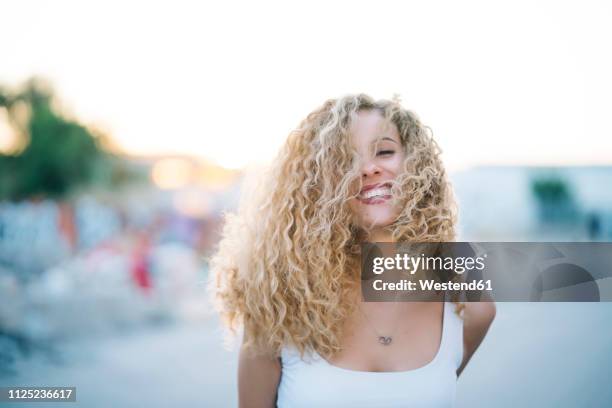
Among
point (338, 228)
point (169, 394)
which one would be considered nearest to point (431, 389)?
point (338, 228)

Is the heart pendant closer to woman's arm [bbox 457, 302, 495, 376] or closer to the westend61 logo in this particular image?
the westend61 logo

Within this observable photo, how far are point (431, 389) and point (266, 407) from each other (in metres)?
0.60

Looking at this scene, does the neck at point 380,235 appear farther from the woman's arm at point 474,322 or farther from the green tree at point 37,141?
the green tree at point 37,141

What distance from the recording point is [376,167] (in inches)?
73.8

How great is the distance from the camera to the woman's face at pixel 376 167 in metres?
1.88

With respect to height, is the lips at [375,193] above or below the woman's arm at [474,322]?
above

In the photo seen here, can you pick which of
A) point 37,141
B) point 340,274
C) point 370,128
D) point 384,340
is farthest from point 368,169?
point 37,141

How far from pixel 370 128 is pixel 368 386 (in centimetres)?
94

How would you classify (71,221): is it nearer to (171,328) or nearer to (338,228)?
(171,328)

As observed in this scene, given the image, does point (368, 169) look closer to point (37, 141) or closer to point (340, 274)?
point (340, 274)

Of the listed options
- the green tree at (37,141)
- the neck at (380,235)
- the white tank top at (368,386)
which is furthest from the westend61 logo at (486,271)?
the green tree at (37,141)

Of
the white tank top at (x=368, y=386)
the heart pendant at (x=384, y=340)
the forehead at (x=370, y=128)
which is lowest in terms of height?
the white tank top at (x=368, y=386)

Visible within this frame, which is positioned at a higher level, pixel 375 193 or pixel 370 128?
pixel 370 128

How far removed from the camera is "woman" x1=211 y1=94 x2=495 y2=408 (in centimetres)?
171
